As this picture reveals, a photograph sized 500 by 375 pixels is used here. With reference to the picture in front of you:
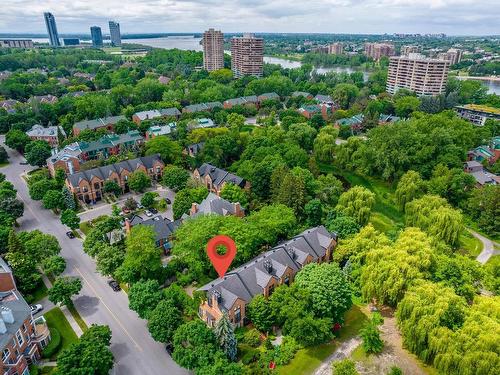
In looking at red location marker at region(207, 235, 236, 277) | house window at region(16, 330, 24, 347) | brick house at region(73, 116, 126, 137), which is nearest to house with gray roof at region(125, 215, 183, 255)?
red location marker at region(207, 235, 236, 277)

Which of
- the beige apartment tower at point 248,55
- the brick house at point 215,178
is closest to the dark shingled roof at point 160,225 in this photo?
the brick house at point 215,178

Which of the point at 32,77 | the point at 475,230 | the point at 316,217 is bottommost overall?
the point at 475,230

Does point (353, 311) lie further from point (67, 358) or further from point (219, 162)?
point (219, 162)

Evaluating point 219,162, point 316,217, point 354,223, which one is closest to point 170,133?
point 219,162

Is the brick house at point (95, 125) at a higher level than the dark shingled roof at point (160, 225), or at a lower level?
higher

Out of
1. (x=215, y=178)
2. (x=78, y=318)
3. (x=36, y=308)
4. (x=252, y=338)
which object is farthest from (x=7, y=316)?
(x=215, y=178)

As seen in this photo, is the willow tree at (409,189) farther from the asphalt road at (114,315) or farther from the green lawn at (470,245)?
the asphalt road at (114,315)

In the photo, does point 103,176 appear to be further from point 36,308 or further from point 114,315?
point 114,315
